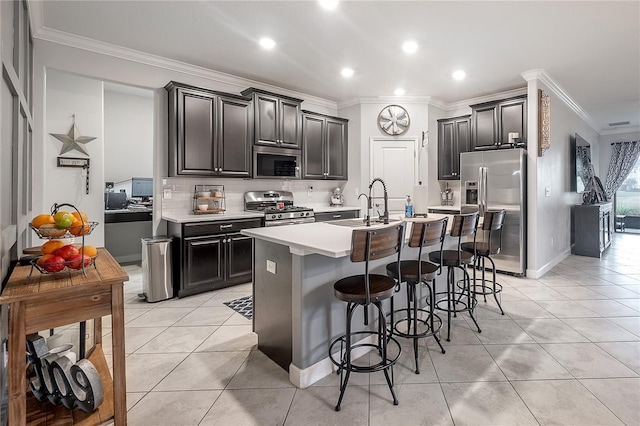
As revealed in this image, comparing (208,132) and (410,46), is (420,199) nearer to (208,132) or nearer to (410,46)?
(410,46)

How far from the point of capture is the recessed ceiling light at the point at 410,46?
140 inches

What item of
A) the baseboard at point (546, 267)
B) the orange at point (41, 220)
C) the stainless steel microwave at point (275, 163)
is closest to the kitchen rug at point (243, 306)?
the stainless steel microwave at point (275, 163)

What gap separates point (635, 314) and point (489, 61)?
10.4 feet

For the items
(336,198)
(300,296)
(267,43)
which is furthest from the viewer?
(336,198)

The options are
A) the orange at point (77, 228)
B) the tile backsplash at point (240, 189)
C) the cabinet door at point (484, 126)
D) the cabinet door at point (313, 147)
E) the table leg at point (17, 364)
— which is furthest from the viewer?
the cabinet door at point (313, 147)

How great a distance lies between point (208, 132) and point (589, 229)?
6830 millimetres

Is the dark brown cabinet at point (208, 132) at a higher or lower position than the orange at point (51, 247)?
higher

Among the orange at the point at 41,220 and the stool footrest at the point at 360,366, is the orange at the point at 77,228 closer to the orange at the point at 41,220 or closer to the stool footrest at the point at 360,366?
the orange at the point at 41,220

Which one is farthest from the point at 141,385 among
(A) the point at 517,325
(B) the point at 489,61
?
(B) the point at 489,61

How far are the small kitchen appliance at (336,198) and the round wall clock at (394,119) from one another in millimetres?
1334

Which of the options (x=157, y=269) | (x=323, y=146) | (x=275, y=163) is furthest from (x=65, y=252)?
(x=323, y=146)

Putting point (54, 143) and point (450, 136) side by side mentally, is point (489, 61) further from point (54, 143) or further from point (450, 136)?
point (54, 143)

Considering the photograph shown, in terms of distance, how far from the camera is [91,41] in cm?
349

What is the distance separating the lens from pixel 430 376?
219 centimetres
